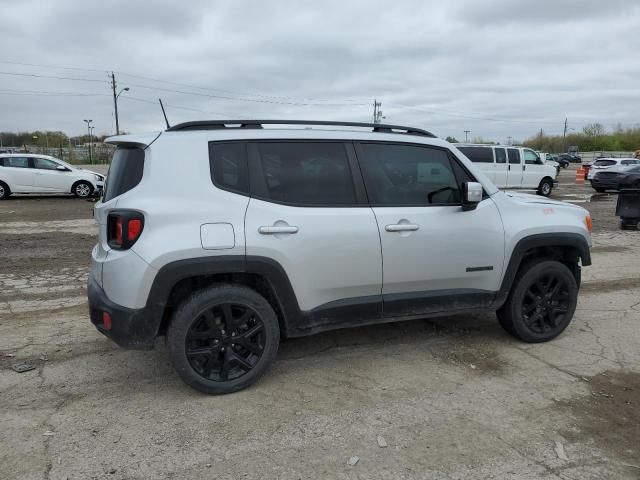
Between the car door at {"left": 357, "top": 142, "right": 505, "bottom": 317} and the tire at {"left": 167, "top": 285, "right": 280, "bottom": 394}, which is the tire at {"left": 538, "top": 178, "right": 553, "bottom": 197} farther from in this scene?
the tire at {"left": 167, "top": 285, "right": 280, "bottom": 394}

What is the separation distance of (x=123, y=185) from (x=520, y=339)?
3579 millimetres

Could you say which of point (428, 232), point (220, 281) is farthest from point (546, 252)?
point (220, 281)

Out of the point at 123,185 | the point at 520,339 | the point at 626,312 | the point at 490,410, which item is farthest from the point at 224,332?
the point at 626,312

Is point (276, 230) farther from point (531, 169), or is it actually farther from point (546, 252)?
point (531, 169)

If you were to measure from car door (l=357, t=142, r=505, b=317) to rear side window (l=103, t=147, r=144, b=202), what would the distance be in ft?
5.27

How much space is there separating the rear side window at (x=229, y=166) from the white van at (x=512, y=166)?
1610cm

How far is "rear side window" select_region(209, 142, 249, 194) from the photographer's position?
3572 mm

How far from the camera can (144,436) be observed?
315cm

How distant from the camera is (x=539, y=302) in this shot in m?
4.66

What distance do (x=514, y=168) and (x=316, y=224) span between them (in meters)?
18.0

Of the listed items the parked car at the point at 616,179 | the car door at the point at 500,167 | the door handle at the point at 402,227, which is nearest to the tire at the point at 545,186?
the car door at the point at 500,167

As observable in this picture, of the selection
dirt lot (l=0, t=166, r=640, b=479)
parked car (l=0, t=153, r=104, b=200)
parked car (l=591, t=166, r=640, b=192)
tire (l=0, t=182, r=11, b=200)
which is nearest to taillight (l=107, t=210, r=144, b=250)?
dirt lot (l=0, t=166, r=640, b=479)

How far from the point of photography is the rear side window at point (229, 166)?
3572 mm

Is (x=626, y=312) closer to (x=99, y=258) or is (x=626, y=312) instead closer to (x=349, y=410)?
(x=349, y=410)
